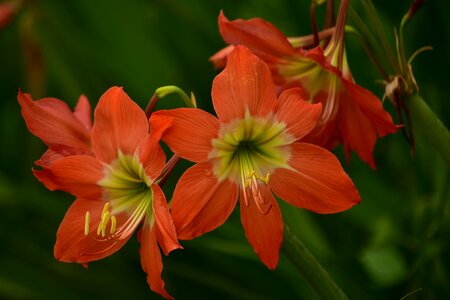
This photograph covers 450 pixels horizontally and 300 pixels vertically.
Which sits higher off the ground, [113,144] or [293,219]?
[113,144]

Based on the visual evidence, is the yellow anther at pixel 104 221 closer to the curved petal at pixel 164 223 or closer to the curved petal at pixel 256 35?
the curved petal at pixel 164 223

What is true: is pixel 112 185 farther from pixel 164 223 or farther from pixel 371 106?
pixel 371 106

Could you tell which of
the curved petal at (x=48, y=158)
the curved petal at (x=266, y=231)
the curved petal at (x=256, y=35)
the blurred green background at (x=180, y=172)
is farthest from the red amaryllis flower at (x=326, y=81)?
the blurred green background at (x=180, y=172)

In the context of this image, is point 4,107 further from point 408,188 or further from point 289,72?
point 289,72

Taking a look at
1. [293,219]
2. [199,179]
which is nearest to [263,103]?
[199,179]

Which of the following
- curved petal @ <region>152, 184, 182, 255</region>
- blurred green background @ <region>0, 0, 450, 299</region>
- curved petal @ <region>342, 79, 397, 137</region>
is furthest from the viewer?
blurred green background @ <region>0, 0, 450, 299</region>

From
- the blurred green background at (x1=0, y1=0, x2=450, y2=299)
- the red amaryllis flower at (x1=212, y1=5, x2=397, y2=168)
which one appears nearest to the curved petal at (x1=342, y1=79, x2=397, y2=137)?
the red amaryllis flower at (x1=212, y1=5, x2=397, y2=168)

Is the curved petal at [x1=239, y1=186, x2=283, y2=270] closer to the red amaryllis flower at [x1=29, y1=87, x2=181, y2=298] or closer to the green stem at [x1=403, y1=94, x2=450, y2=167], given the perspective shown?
the red amaryllis flower at [x1=29, y1=87, x2=181, y2=298]
